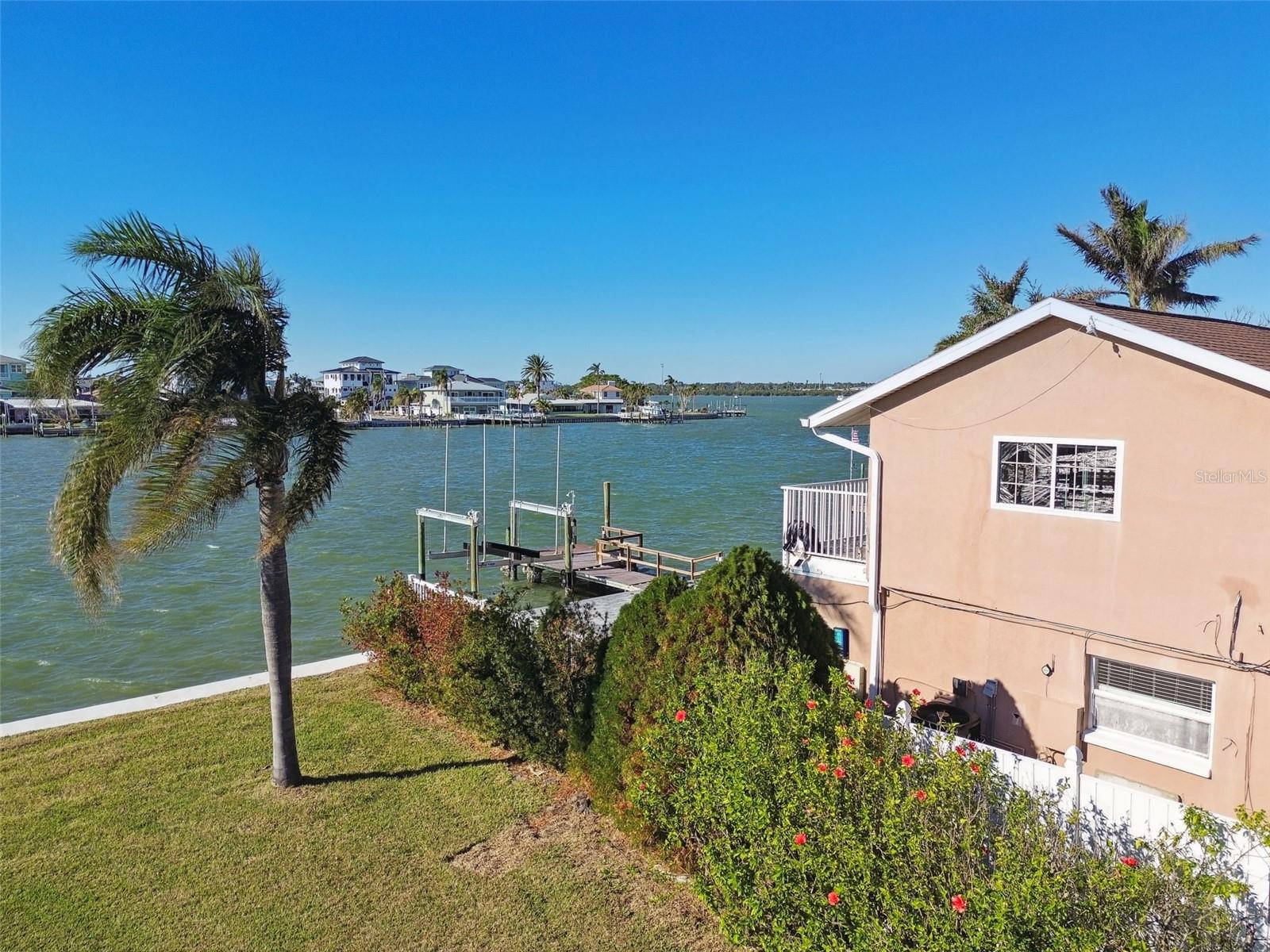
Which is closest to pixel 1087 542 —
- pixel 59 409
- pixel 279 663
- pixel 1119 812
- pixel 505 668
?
pixel 1119 812

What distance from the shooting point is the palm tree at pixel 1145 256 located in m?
29.2

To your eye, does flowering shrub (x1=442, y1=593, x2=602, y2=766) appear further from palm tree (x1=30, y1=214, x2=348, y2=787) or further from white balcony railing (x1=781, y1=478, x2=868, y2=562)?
white balcony railing (x1=781, y1=478, x2=868, y2=562)

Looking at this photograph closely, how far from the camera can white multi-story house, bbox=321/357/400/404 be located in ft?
486

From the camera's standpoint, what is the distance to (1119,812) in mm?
5359

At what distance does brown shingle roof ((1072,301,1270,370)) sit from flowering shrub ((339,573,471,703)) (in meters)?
8.19

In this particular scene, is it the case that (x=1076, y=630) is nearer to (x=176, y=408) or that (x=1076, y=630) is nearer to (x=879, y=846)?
(x=879, y=846)

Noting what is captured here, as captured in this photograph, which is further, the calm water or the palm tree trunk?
the calm water

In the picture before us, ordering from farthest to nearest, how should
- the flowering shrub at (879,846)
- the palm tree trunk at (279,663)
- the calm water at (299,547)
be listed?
the calm water at (299,547) < the palm tree trunk at (279,663) < the flowering shrub at (879,846)

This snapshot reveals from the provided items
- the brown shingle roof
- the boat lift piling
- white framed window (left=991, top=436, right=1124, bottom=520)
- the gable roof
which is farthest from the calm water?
the brown shingle roof

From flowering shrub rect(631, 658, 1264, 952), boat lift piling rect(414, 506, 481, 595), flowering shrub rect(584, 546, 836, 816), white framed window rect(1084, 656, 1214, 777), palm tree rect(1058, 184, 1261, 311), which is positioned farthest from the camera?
palm tree rect(1058, 184, 1261, 311)

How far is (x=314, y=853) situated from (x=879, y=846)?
16.5 ft

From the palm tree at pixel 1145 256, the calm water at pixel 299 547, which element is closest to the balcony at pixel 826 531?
the calm water at pixel 299 547

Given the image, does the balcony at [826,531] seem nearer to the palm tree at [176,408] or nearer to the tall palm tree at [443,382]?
the palm tree at [176,408]

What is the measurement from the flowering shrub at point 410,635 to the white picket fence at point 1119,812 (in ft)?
20.6
